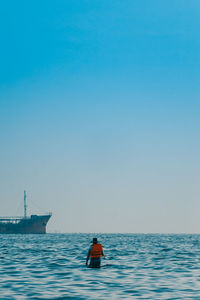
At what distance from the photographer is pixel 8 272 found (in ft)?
86.0

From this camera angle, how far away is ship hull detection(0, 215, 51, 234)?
629ft

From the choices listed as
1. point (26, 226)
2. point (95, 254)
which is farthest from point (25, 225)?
point (95, 254)

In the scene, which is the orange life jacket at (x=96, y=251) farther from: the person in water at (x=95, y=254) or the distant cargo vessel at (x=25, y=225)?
the distant cargo vessel at (x=25, y=225)

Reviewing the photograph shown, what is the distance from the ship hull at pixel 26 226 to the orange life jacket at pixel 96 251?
169 meters

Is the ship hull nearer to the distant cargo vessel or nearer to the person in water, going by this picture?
the distant cargo vessel

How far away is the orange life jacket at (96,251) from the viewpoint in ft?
88.8

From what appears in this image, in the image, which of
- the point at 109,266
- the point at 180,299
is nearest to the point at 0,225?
the point at 109,266

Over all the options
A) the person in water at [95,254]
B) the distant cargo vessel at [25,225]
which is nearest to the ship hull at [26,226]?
the distant cargo vessel at [25,225]

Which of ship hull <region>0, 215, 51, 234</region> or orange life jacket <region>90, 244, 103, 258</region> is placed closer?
orange life jacket <region>90, 244, 103, 258</region>

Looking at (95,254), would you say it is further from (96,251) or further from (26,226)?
(26,226)

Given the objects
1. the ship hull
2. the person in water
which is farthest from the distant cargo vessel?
the person in water

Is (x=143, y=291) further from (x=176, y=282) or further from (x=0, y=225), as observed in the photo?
(x=0, y=225)

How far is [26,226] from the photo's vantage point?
193m

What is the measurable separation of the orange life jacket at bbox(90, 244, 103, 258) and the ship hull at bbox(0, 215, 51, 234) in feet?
554
